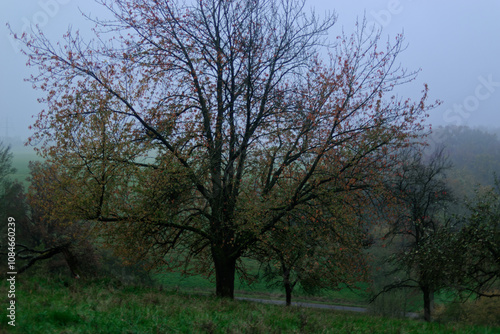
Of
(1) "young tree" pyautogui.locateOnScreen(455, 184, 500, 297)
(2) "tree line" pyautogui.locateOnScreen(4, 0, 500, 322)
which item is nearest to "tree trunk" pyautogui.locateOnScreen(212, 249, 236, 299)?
(2) "tree line" pyautogui.locateOnScreen(4, 0, 500, 322)

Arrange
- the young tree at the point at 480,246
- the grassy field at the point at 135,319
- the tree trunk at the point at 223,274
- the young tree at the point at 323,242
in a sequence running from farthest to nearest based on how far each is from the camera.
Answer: the tree trunk at the point at 223,274, the young tree at the point at 323,242, the young tree at the point at 480,246, the grassy field at the point at 135,319

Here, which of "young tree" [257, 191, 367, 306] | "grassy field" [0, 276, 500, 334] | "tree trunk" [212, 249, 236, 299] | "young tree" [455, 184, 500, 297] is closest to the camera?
"grassy field" [0, 276, 500, 334]

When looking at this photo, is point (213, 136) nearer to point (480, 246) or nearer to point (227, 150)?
point (227, 150)

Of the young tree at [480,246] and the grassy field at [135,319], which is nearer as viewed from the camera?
the grassy field at [135,319]

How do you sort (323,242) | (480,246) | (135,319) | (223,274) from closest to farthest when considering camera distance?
(135,319), (480,246), (323,242), (223,274)

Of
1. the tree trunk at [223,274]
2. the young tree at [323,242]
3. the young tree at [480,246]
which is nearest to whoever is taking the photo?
the young tree at [480,246]

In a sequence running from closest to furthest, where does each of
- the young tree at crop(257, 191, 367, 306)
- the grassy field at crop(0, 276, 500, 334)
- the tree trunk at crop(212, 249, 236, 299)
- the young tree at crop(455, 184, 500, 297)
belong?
the grassy field at crop(0, 276, 500, 334)
the young tree at crop(455, 184, 500, 297)
the young tree at crop(257, 191, 367, 306)
the tree trunk at crop(212, 249, 236, 299)

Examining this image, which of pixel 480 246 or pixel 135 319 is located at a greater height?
pixel 480 246

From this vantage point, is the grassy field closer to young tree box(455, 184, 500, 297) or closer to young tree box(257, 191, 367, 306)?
young tree box(257, 191, 367, 306)

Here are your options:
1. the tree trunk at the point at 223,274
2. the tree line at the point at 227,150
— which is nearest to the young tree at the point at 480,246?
the tree line at the point at 227,150

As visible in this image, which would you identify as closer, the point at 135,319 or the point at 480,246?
the point at 135,319

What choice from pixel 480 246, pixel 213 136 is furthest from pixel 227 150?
pixel 480 246

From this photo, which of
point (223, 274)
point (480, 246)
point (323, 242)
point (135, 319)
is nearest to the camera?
point (135, 319)

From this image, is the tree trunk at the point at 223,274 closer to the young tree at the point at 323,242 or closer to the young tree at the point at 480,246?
the young tree at the point at 323,242
